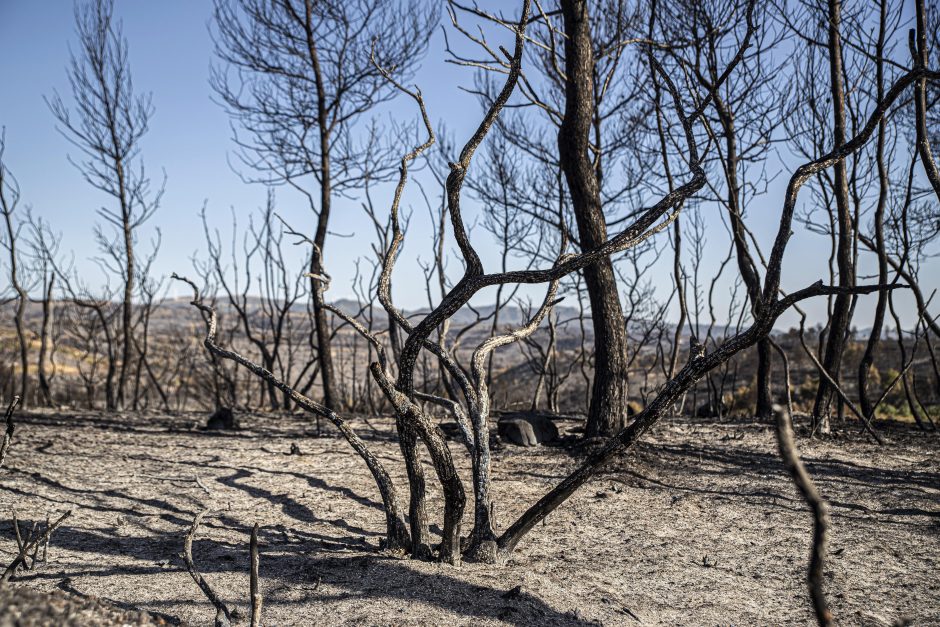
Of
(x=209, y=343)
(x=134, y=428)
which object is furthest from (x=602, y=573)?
(x=134, y=428)

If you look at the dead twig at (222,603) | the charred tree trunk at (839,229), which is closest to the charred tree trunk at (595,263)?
the charred tree trunk at (839,229)

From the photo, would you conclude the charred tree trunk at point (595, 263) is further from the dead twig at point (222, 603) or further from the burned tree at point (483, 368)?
the dead twig at point (222, 603)

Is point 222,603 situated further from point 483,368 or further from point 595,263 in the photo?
point 595,263

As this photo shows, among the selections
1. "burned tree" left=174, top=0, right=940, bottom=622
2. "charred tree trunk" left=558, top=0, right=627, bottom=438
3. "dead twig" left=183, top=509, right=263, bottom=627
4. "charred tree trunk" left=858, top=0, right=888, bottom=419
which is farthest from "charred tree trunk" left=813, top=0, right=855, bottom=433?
"dead twig" left=183, top=509, right=263, bottom=627

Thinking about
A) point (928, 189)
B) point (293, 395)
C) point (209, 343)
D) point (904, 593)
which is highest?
point (928, 189)

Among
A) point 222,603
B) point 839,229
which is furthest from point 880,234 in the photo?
point 222,603

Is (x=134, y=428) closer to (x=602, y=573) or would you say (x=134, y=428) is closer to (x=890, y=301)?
(x=602, y=573)

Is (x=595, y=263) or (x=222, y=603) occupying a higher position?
(x=595, y=263)

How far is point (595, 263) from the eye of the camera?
15.9 ft

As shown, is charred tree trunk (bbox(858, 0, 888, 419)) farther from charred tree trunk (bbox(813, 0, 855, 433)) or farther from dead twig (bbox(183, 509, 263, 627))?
dead twig (bbox(183, 509, 263, 627))

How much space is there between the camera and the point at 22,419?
238 inches

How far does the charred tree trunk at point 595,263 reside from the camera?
4.78 meters

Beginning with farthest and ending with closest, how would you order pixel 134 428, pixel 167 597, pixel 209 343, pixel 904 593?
pixel 134 428, pixel 209 343, pixel 904 593, pixel 167 597

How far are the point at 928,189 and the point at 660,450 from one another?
4.35 m
